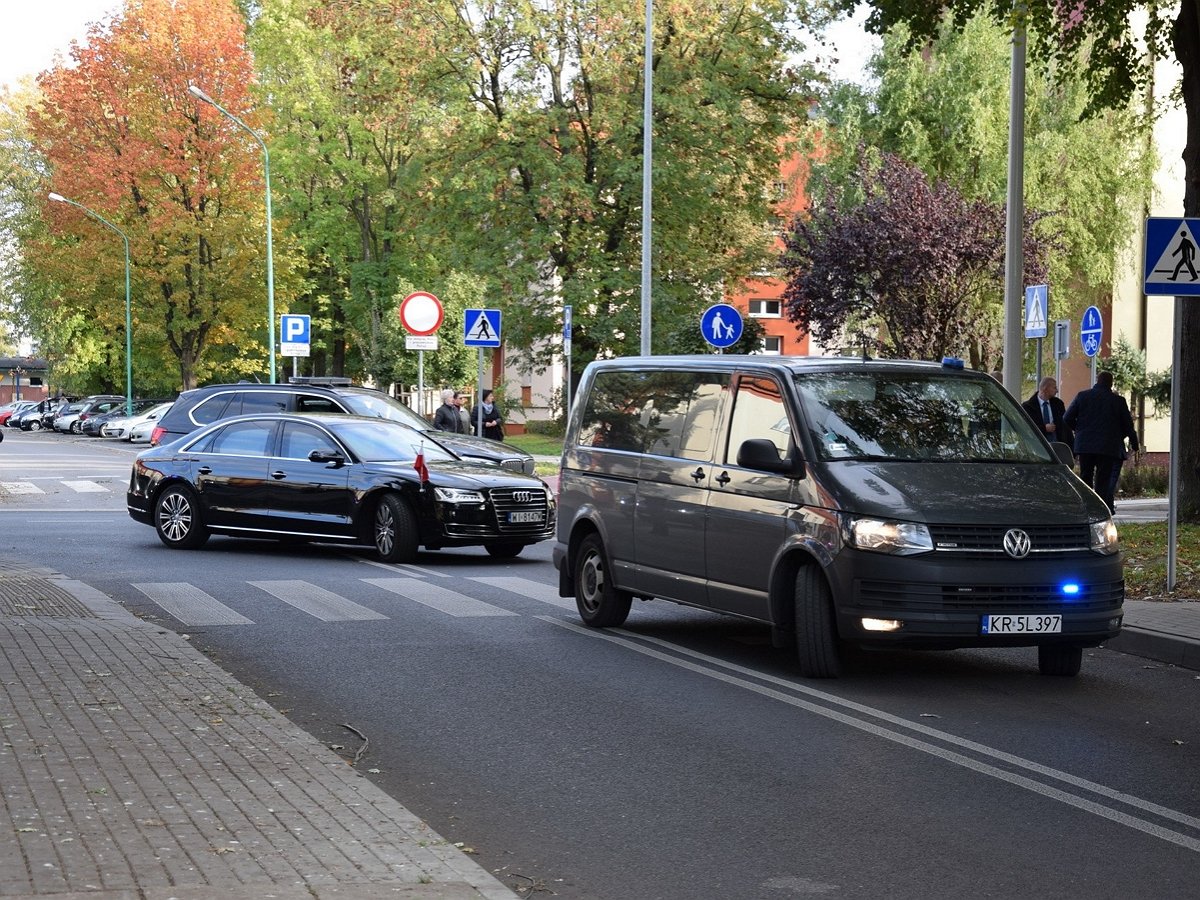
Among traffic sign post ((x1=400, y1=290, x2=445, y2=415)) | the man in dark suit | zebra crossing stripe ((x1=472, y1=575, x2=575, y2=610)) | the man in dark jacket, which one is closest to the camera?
zebra crossing stripe ((x1=472, y1=575, x2=575, y2=610))

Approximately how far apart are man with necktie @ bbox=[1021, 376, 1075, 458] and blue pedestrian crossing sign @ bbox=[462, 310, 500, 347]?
8311 mm

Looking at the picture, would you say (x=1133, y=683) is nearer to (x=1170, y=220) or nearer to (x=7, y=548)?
(x=1170, y=220)

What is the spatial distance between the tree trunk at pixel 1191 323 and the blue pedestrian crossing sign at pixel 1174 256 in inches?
199

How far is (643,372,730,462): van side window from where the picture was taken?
11.4 m

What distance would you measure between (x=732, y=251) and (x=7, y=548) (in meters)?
26.8

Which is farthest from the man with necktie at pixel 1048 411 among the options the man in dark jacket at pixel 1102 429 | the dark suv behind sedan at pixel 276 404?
the dark suv behind sedan at pixel 276 404

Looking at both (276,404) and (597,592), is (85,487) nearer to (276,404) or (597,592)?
(276,404)

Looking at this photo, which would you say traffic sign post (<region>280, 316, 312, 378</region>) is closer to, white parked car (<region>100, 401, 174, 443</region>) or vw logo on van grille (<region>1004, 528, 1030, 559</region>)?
white parked car (<region>100, 401, 174, 443</region>)

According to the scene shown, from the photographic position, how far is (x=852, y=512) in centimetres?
975

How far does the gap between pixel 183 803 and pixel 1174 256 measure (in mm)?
9449

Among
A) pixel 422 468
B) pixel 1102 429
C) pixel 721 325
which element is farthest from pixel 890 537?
pixel 721 325

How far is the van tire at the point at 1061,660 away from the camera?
10414 mm

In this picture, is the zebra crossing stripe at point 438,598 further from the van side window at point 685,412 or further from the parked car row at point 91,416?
the parked car row at point 91,416

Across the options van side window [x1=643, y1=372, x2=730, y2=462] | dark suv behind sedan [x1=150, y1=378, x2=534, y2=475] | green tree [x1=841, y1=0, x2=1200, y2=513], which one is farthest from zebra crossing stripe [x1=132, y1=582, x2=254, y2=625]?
green tree [x1=841, y1=0, x2=1200, y2=513]
